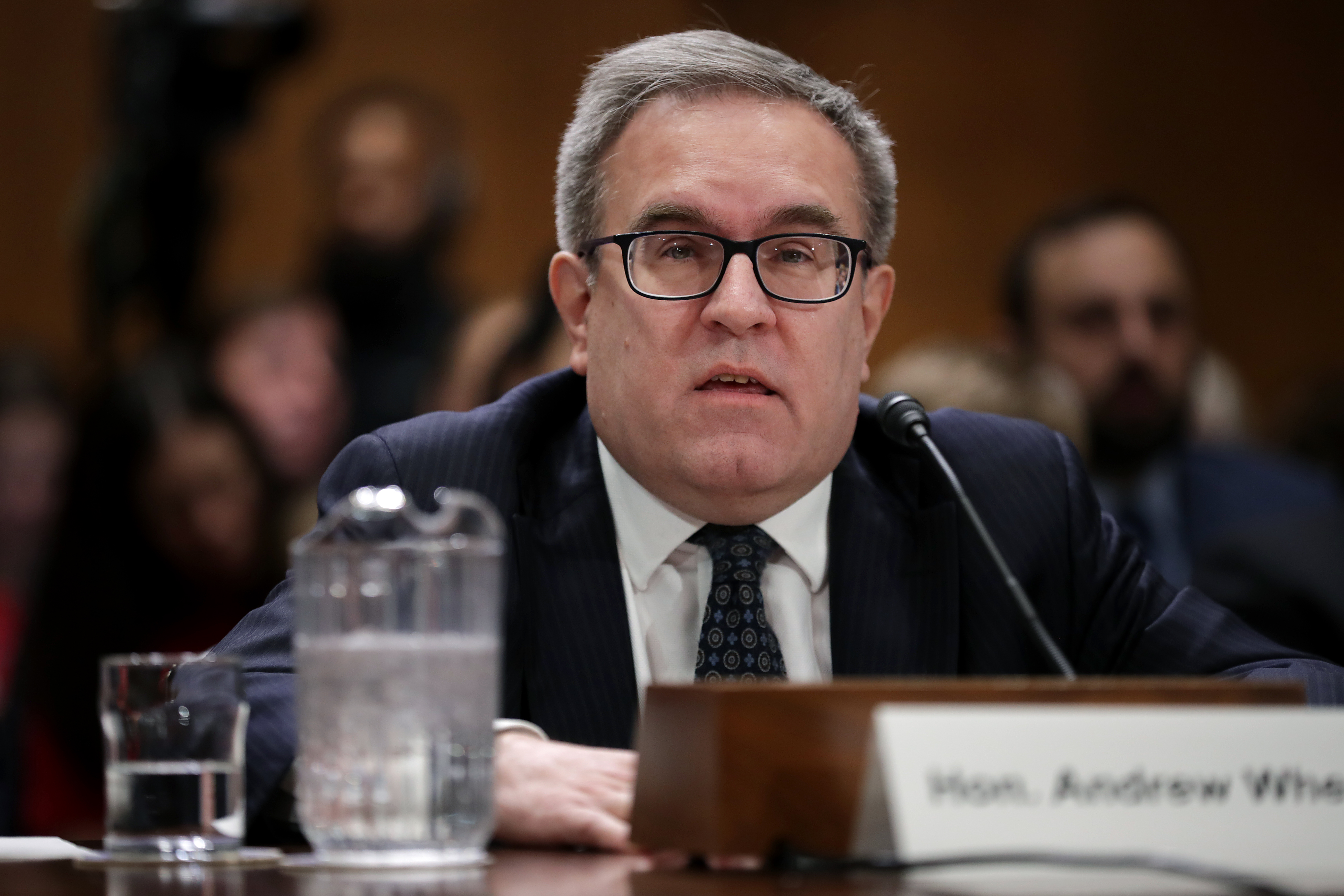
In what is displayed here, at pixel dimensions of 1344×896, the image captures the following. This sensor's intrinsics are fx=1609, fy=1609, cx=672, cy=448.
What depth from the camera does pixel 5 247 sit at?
5.55 meters

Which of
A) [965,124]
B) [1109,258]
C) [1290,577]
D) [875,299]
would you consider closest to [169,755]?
[875,299]

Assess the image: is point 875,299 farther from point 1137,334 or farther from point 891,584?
Result: point 1137,334

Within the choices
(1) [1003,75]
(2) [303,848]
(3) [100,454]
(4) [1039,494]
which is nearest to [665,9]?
(1) [1003,75]

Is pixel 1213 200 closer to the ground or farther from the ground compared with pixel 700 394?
farther from the ground

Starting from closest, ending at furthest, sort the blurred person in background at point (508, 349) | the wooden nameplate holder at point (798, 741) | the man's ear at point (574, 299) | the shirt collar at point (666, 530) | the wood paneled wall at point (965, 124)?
the wooden nameplate holder at point (798, 741)
the shirt collar at point (666, 530)
the man's ear at point (574, 299)
the blurred person in background at point (508, 349)
the wood paneled wall at point (965, 124)

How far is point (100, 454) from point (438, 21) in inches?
80.1

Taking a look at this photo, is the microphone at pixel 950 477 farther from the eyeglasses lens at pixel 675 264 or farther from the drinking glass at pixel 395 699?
the drinking glass at pixel 395 699

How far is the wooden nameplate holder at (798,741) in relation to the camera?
3.46 feet

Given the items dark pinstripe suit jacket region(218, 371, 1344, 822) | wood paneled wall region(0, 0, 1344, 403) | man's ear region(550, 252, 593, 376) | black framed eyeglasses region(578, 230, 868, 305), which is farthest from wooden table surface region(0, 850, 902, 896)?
wood paneled wall region(0, 0, 1344, 403)

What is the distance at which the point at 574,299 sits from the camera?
212 centimetres

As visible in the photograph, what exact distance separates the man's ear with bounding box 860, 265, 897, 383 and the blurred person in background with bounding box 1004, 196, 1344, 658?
2368mm

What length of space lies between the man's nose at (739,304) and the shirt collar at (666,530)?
10.0 inches

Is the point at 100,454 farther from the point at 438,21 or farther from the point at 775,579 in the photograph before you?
the point at 775,579

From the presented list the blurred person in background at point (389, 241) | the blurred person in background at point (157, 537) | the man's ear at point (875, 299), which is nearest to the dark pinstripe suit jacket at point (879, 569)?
the man's ear at point (875, 299)
